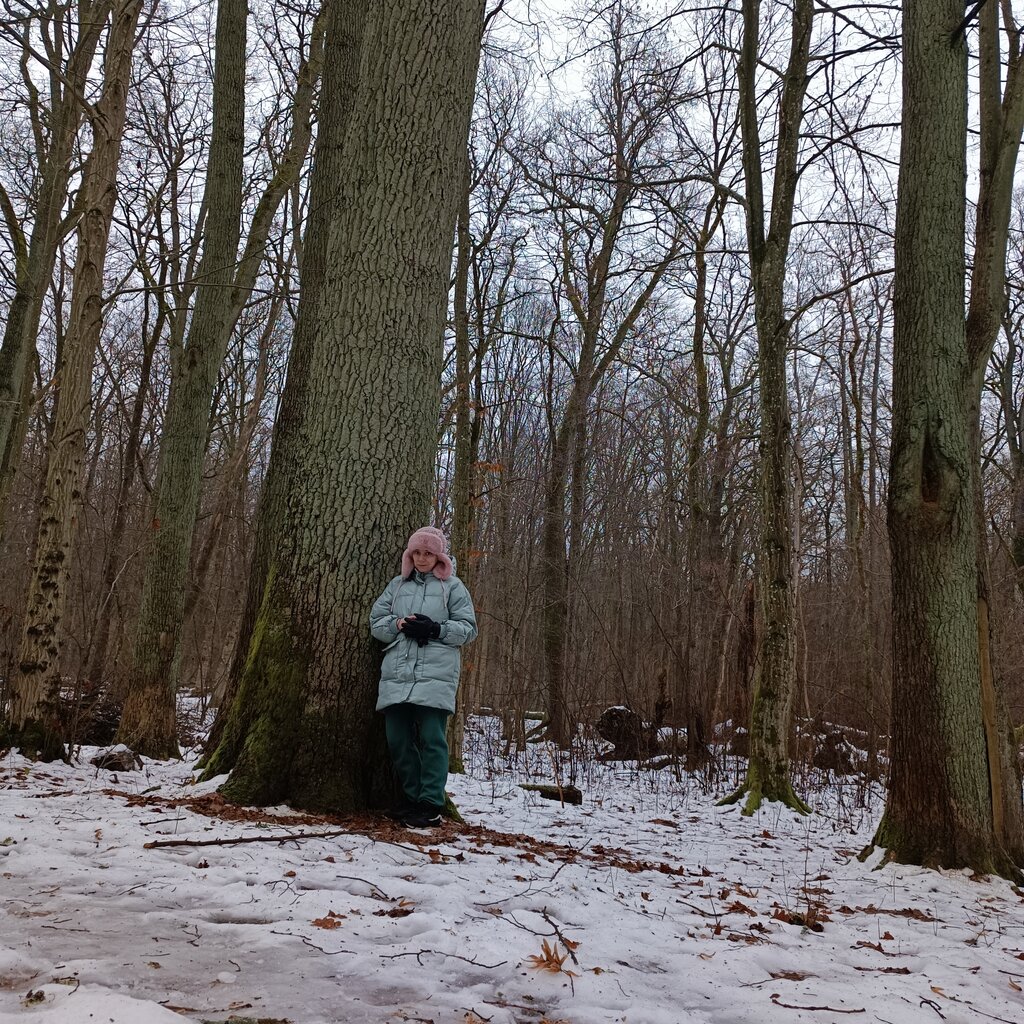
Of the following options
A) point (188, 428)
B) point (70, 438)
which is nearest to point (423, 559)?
point (70, 438)

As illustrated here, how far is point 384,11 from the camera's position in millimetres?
4680

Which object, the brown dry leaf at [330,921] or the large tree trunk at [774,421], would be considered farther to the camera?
the large tree trunk at [774,421]

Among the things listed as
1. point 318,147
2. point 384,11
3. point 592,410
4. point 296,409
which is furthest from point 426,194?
point 592,410

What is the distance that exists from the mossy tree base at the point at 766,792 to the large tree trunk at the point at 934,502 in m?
2.53

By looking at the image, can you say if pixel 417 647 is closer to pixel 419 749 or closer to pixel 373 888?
pixel 419 749

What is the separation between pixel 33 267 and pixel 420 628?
974cm

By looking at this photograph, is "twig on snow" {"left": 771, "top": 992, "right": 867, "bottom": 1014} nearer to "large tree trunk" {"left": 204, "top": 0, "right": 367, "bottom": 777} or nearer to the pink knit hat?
the pink knit hat

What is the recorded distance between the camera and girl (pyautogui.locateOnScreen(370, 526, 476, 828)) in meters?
4.28

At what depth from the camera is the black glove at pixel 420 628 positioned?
4277 mm

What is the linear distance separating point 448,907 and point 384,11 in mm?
4975

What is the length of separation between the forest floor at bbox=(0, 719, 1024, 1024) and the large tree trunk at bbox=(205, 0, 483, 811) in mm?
466

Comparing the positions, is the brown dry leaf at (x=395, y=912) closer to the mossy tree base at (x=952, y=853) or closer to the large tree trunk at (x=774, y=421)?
the mossy tree base at (x=952, y=853)

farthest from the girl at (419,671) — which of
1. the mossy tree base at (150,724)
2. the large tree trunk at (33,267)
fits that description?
the large tree trunk at (33,267)

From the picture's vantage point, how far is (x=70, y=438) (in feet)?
20.0
